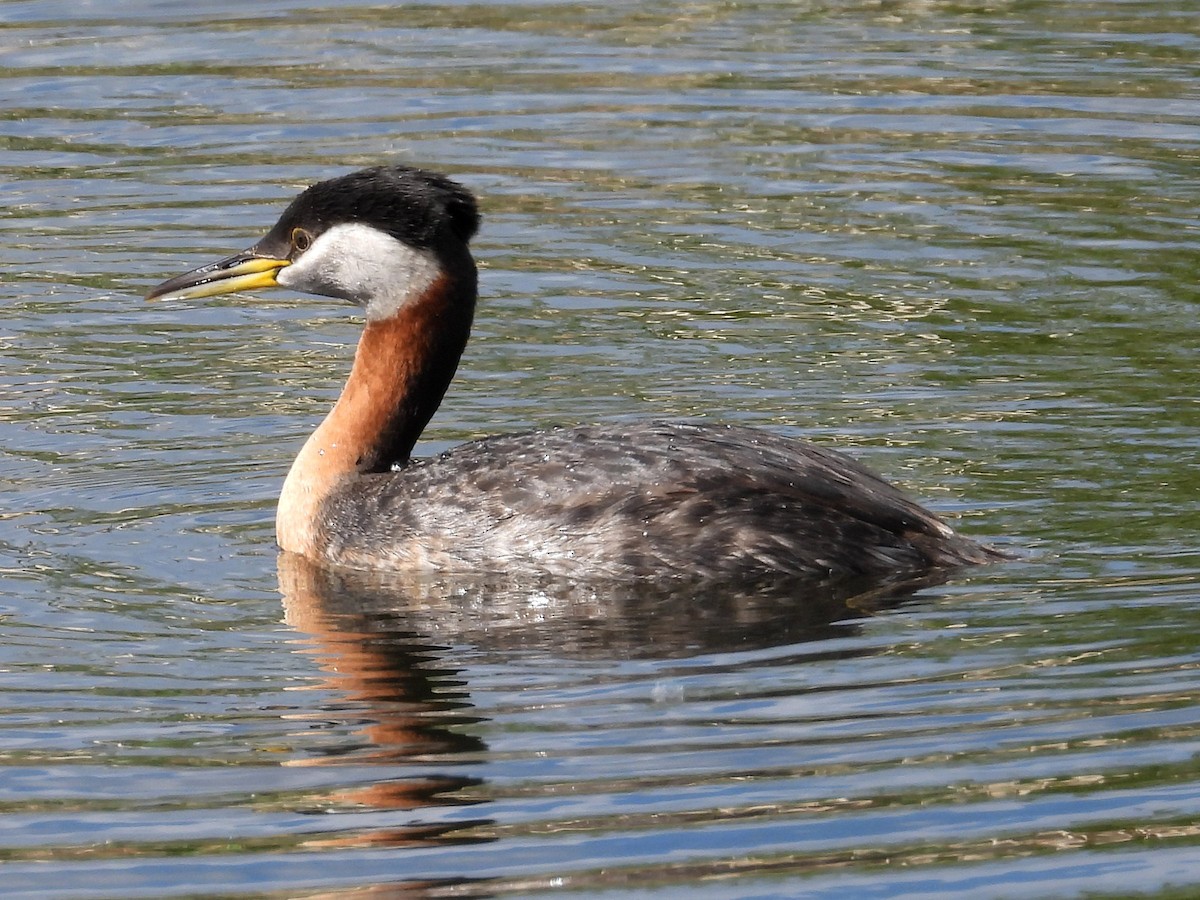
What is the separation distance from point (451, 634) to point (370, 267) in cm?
189

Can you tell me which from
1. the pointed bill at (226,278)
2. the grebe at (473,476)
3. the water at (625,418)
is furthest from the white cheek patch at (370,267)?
the water at (625,418)

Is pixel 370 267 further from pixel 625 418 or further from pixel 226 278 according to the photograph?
pixel 625 418

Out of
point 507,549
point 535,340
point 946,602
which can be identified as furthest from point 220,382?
point 946,602

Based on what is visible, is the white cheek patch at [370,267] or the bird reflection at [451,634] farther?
the white cheek patch at [370,267]

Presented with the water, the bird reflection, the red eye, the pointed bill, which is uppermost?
the red eye

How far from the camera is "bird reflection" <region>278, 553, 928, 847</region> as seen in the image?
7184mm

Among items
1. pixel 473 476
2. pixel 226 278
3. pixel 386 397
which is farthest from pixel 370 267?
pixel 473 476

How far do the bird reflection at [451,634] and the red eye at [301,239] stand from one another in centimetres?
133

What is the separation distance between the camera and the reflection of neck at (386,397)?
9.62 meters

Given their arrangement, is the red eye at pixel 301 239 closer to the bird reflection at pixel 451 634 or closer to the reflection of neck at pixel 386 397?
the reflection of neck at pixel 386 397

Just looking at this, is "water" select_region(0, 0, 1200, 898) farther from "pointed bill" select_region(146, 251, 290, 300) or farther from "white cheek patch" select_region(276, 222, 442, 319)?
"white cheek patch" select_region(276, 222, 442, 319)

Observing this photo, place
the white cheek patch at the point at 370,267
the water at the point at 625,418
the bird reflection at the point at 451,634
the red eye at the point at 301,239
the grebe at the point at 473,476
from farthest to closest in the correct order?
1. the red eye at the point at 301,239
2. the white cheek patch at the point at 370,267
3. the grebe at the point at 473,476
4. the bird reflection at the point at 451,634
5. the water at the point at 625,418

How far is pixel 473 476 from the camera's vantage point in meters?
9.18

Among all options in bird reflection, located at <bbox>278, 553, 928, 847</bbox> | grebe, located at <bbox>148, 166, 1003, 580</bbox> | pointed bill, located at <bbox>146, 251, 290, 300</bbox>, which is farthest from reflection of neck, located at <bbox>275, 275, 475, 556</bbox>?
pointed bill, located at <bbox>146, 251, 290, 300</bbox>
